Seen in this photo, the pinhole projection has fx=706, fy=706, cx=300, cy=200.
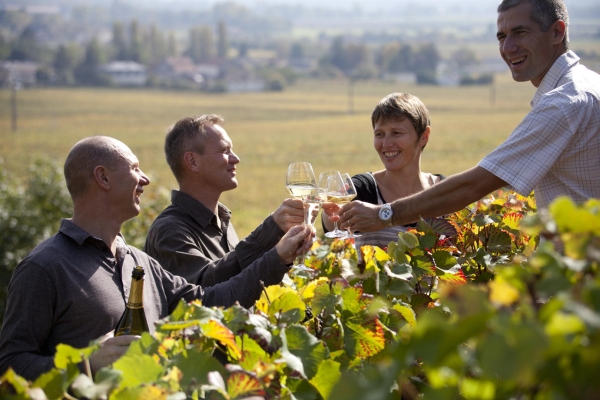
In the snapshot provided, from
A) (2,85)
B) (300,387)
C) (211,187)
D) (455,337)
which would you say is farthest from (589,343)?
(2,85)

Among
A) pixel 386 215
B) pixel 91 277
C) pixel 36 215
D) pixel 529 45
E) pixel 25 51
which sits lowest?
pixel 36 215

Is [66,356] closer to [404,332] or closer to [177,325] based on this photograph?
[177,325]

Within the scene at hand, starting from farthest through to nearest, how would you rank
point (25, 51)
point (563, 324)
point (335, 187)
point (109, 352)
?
1. point (25, 51)
2. point (335, 187)
3. point (109, 352)
4. point (563, 324)

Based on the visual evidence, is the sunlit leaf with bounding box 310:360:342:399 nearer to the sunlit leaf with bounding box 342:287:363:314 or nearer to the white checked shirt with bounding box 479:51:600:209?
the sunlit leaf with bounding box 342:287:363:314

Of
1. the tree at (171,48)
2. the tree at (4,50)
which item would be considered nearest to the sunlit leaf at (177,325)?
the tree at (4,50)

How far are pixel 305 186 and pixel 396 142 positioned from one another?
3.85 ft

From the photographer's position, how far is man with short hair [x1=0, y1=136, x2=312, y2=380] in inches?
90.7

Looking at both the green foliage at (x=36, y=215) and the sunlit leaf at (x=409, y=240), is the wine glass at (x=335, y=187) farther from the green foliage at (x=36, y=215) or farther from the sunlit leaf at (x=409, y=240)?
the green foliage at (x=36, y=215)

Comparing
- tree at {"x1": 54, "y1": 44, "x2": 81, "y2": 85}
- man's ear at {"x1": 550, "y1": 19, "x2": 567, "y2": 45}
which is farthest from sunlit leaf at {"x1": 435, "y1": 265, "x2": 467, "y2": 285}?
tree at {"x1": 54, "y1": 44, "x2": 81, "y2": 85}

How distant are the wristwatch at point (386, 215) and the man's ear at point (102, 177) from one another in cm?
111

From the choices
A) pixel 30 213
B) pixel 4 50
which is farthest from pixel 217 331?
pixel 4 50

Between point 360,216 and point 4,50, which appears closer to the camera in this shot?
point 360,216

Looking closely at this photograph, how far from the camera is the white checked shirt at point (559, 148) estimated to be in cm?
262

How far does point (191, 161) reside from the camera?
11.9ft
